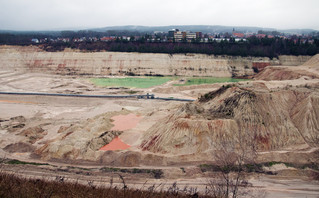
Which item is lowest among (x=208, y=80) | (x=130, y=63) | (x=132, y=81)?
(x=208, y=80)

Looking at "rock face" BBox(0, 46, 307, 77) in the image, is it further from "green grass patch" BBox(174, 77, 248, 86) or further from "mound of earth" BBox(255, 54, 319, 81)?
"mound of earth" BBox(255, 54, 319, 81)

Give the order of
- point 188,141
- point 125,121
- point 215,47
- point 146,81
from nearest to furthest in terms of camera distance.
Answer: point 188,141, point 125,121, point 146,81, point 215,47

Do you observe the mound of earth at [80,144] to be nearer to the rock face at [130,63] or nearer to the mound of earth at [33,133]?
the mound of earth at [33,133]

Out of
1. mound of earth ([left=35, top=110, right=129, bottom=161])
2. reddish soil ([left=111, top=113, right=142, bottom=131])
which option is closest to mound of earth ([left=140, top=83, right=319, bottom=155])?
mound of earth ([left=35, top=110, right=129, bottom=161])

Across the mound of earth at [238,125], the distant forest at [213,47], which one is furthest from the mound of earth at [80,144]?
the distant forest at [213,47]

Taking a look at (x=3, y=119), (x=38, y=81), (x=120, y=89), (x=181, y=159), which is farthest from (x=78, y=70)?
(x=181, y=159)

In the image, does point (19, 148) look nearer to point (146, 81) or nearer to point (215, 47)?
point (146, 81)

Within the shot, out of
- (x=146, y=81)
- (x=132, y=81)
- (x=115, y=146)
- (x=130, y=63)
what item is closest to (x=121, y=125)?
(x=115, y=146)
